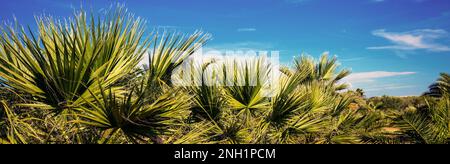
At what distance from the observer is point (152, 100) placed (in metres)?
2.87

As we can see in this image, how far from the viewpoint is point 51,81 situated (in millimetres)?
2482

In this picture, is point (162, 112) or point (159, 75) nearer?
point (162, 112)

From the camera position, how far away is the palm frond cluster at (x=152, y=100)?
2471 mm

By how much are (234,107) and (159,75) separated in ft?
5.36

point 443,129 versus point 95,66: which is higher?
point 95,66

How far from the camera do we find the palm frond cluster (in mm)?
2471
